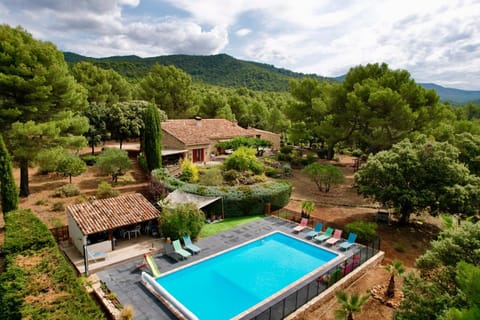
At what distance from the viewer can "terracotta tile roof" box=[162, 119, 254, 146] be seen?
36438 millimetres

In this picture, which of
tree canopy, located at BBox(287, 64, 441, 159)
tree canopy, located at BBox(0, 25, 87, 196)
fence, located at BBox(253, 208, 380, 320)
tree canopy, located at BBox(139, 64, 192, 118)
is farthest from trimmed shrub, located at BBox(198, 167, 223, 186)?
tree canopy, located at BBox(139, 64, 192, 118)

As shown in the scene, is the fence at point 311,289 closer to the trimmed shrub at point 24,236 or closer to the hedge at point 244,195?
the hedge at point 244,195

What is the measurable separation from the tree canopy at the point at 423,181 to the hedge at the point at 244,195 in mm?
6243

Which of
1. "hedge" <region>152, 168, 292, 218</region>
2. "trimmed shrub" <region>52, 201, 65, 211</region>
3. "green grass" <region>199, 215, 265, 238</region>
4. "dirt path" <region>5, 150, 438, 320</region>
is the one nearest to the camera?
"dirt path" <region>5, 150, 438, 320</region>

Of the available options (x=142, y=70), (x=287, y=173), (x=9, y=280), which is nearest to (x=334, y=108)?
(x=287, y=173)

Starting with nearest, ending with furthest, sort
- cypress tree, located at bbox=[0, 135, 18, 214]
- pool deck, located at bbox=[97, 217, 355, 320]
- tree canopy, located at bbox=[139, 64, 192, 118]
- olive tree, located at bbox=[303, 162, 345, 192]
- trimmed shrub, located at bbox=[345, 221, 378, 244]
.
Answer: pool deck, located at bbox=[97, 217, 355, 320], trimmed shrub, located at bbox=[345, 221, 378, 244], cypress tree, located at bbox=[0, 135, 18, 214], olive tree, located at bbox=[303, 162, 345, 192], tree canopy, located at bbox=[139, 64, 192, 118]

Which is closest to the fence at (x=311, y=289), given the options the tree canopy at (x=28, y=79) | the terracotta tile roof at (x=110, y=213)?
the terracotta tile roof at (x=110, y=213)

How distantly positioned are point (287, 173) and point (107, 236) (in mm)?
22189

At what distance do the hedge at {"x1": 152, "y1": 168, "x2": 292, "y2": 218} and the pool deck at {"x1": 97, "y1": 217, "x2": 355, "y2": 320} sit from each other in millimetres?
1349

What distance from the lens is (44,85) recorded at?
21.6 meters

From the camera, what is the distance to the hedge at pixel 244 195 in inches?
826

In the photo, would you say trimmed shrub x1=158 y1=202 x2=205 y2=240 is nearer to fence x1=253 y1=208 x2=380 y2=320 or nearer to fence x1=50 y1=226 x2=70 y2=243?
fence x1=50 y1=226 x2=70 y2=243

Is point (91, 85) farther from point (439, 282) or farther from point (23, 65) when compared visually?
point (439, 282)

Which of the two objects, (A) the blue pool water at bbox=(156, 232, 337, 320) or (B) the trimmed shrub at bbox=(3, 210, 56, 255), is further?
(A) the blue pool water at bbox=(156, 232, 337, 320)
